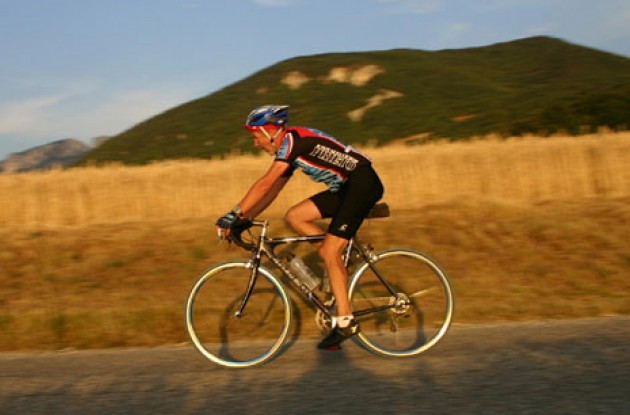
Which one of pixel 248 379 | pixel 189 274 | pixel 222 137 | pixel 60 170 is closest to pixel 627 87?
pixel 222 137

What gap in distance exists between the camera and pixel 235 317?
5.90 meters

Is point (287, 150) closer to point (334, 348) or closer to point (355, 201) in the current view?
point (355, 201)

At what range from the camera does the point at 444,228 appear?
10836 mm

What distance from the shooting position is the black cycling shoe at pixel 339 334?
218 inches

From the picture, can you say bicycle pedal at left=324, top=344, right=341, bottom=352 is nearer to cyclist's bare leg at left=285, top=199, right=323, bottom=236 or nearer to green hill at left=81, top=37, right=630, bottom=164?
cyclist's bare leg at left=285, top=199, right=323, bottom=236

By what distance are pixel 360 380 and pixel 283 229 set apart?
6.55m

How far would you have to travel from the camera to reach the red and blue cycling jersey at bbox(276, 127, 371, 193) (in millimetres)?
5348

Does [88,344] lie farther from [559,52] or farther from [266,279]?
[559,52]

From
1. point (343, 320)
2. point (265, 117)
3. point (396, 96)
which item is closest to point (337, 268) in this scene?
point (343, 320)

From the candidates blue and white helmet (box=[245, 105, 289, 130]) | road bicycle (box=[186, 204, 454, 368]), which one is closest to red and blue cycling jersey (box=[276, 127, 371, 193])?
blue and white helmet (box=[245, 105, 289, 130])

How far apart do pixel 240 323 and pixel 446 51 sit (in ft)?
326

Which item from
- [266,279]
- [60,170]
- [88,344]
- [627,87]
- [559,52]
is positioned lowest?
[88,344]

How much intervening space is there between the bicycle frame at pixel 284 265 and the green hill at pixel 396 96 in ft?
157

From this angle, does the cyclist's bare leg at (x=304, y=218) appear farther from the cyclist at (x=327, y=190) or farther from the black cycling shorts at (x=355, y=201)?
the black cycling shorts at (x=355, y=201)
